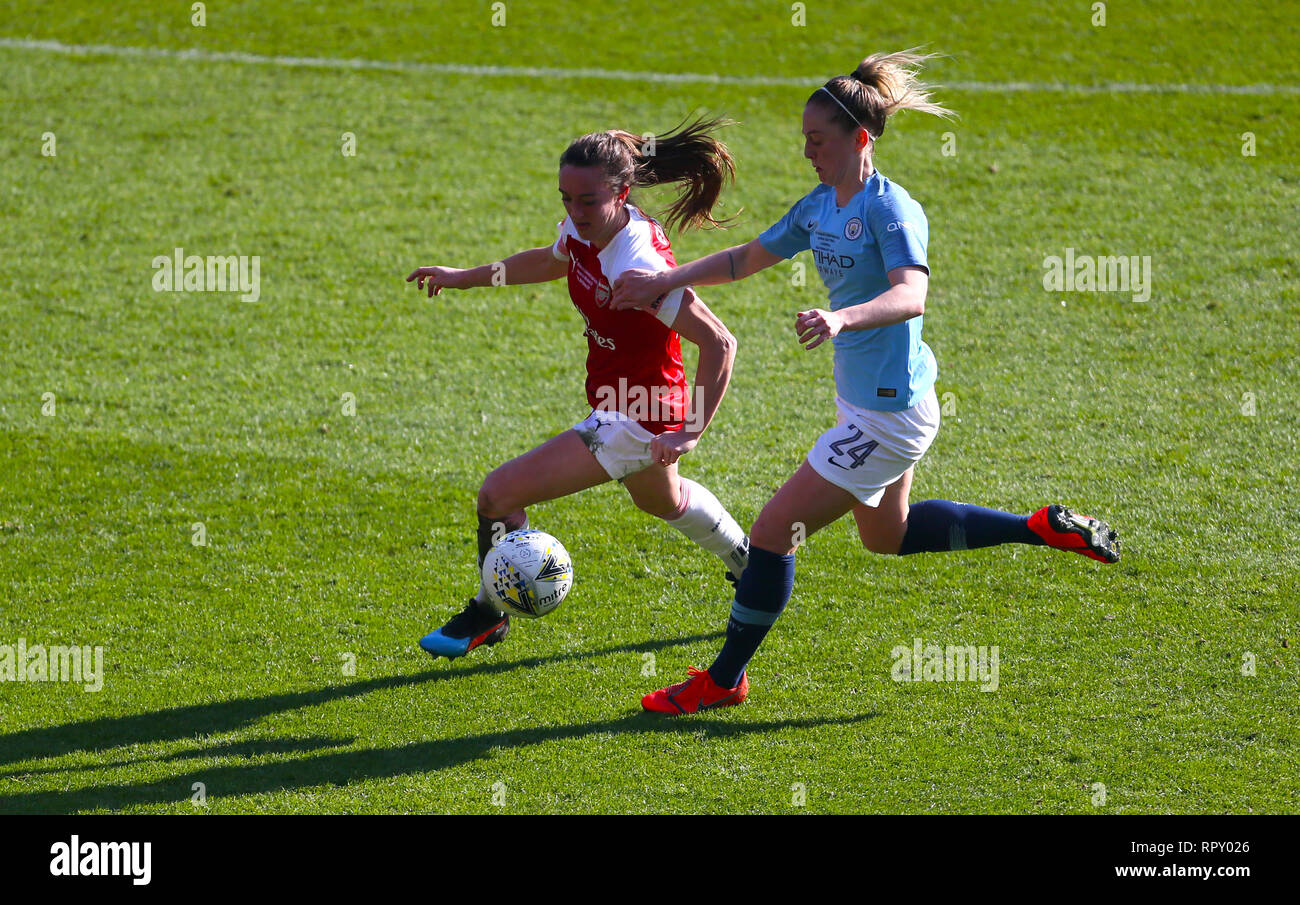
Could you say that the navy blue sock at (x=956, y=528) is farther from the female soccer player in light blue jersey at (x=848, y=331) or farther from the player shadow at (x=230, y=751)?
the player shadow at (x=230, y=751)

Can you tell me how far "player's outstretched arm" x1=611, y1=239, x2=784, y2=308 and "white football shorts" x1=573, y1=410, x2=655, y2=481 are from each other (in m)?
0.51

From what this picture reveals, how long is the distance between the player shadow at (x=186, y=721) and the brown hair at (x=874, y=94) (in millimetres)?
2663

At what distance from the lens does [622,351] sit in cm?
541

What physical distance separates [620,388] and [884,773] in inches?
73.0

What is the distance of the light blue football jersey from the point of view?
15.7ft

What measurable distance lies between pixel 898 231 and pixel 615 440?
1.43 metres

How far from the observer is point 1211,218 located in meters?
11.2

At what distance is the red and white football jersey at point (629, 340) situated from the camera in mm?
5301

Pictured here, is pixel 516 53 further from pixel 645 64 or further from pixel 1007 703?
pixel 1007 703

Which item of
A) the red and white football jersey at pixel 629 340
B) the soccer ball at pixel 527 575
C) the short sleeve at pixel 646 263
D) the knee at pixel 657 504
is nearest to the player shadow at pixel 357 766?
the soccer ball at pixel 527 575

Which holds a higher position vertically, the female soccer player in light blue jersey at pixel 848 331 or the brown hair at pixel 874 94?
the brown hair at pixel 874 94

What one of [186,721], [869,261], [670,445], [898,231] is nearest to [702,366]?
[670,445]

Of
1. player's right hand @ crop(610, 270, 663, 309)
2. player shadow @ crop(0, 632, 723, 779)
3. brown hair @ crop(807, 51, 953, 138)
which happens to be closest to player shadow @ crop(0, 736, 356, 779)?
player shadow @ crop(0, 632, 723, 779)

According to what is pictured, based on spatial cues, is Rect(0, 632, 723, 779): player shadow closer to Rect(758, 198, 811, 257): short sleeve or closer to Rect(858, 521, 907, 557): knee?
Rect(858, 521, 907, 557): knee
